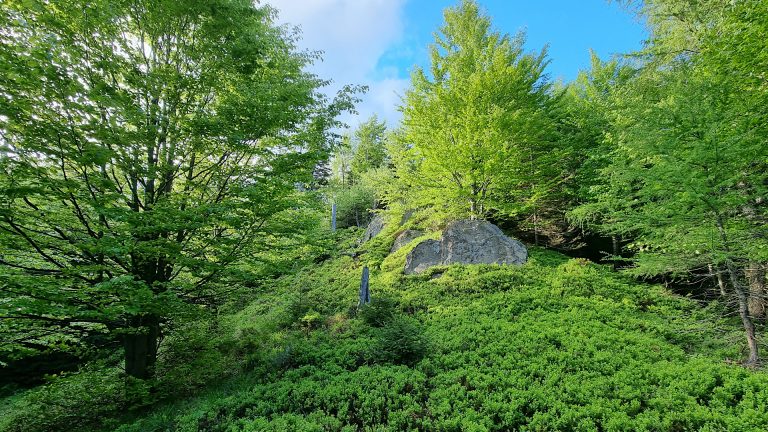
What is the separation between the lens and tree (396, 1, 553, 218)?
11.2 meters

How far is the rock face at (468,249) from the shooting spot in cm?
1138

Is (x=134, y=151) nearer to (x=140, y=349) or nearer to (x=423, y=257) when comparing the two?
(x=140, y=349)

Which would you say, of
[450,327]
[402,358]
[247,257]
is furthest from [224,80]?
[450,327]

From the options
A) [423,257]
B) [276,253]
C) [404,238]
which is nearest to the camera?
[276,253]

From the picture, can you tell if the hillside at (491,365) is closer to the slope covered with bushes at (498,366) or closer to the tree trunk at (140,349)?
the slope covered with bushes at (498,366)

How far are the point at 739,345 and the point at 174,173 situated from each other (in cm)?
1180

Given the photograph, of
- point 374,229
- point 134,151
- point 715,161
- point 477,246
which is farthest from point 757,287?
point 374,229

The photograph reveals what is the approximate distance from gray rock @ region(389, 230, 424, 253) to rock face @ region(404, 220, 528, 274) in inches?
82.3

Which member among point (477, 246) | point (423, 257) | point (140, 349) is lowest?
point (140, 349)

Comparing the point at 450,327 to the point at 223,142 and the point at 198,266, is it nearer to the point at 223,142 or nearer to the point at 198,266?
the point at 198,266

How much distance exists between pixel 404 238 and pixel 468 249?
12.0 ft

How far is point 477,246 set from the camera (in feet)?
38.0

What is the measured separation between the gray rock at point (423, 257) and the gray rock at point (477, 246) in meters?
0.26

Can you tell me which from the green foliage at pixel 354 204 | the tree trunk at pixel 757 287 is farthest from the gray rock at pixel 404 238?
the green foliage at pixel 354 204
